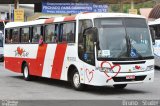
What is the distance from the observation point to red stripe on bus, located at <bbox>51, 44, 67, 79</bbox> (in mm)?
18875

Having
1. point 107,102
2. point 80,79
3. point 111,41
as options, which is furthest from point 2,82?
point 107,102

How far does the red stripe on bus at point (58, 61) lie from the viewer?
18875mm

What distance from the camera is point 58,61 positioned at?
1930cm

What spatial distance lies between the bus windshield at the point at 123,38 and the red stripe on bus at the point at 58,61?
252 cm

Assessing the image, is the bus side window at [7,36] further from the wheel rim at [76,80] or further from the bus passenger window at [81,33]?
the bus passenger window at [81,33]

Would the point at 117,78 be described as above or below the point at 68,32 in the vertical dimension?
below

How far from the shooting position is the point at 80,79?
677 inches

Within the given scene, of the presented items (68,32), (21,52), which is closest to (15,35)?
(21,52)

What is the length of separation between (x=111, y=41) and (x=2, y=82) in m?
6.79

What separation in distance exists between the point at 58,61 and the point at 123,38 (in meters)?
3.62

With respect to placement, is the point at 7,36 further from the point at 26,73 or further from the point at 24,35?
the point at 26,73

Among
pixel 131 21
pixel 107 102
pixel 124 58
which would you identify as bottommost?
pixel 107 102

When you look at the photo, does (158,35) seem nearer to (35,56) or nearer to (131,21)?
(35,56)

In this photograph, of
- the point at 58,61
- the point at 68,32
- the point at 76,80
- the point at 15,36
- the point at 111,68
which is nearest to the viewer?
the point at 111,68
